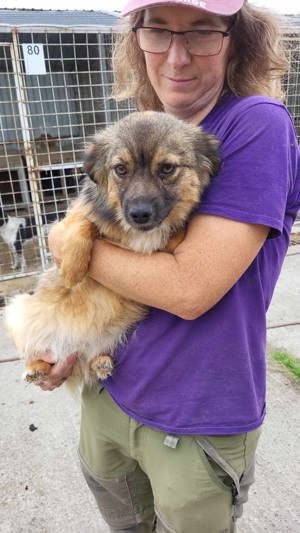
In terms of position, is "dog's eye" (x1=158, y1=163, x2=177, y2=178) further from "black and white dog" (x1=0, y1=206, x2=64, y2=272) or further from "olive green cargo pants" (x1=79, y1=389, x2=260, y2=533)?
"black and white dog" (x1=0, y1=206, x2=64, y2=272)

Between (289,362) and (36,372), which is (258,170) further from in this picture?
(289,362)

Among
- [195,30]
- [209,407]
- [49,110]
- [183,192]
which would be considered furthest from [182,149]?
[49,110]

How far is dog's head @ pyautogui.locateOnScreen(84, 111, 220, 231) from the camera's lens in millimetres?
1550

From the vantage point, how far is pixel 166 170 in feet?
5.26

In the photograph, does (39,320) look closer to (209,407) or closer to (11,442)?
(209,407)

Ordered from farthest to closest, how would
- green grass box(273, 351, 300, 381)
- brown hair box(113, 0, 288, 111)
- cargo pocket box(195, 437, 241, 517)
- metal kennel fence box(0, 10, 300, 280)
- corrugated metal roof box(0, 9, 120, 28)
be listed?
1. corrugated metal roof box(0, 9, 120, 28)
2. metal kennel fence box(0, 10, 300, 280)
3. green grass box(273, 351, 300, 381)
4. brown hair box(113, 0, 288, 111)
5. cargo pocket box(195, 437, 241, 517)

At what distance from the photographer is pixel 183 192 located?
154 cm

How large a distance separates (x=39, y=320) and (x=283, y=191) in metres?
1.15

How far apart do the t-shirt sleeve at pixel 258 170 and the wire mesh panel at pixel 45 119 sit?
3.95 meters

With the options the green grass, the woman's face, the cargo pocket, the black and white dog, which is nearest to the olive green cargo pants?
the cargo pocket

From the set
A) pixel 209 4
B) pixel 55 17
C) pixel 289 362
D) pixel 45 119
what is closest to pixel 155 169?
pixel 209 4

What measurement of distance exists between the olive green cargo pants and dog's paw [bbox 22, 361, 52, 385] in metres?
0.23

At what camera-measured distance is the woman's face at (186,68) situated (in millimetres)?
1344

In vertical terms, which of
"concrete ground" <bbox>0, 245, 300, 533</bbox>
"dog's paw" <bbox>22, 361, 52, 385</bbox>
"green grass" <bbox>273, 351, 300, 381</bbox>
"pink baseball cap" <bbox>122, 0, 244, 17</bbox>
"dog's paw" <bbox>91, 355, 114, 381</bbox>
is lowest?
"concrete ground" <bbox>0, 245, 300, 533</bbox>
